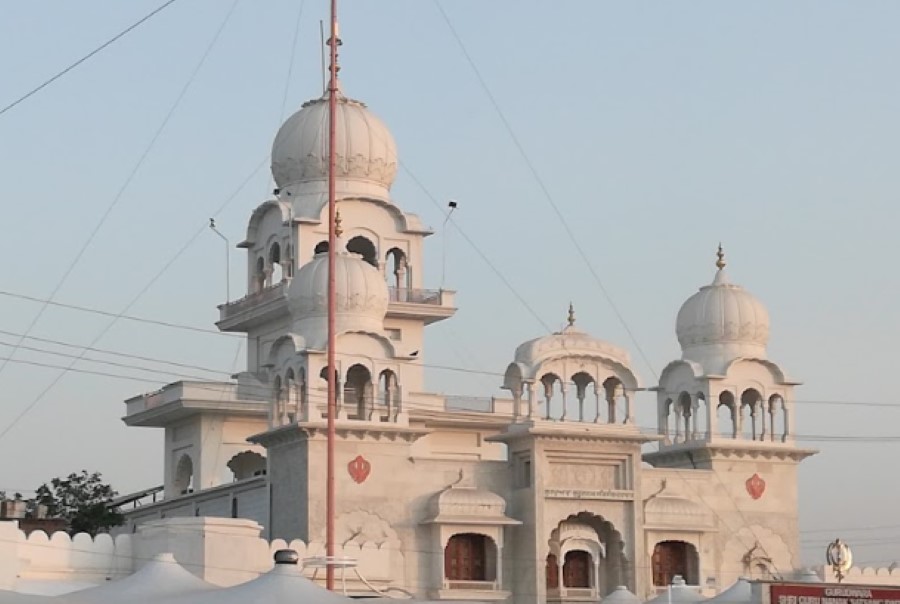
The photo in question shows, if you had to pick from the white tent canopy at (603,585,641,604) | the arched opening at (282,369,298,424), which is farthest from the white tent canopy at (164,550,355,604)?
the arched opening at (282,369,298,424)

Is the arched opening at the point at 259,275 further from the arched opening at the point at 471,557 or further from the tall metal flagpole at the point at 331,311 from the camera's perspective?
the tall metal flagpole at the point at 331,311

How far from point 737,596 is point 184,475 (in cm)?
2102

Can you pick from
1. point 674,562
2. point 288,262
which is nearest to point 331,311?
point 674,562

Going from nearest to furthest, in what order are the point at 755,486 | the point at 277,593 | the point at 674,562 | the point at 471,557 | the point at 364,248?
1. the point at 277,593
2. the point at 471,557
3. the point at 674,562
4. the point at 755,486
5. the point at 364,248

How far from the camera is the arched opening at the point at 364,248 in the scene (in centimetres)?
6150

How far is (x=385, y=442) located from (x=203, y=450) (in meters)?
9.51

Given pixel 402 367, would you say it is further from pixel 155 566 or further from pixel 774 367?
pixel 155 566

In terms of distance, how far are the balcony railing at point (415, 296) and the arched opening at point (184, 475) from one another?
7832 millimetres

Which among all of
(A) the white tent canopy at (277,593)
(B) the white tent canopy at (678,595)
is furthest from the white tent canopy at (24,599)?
(B) the white tent canopy at (678,595)

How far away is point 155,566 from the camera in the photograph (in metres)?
38.8

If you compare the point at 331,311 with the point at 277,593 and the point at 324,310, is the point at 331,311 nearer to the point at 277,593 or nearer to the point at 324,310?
the point at 324,310

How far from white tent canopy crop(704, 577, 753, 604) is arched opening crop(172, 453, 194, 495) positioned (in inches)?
763

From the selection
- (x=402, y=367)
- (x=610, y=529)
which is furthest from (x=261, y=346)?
(x=610, y=529)

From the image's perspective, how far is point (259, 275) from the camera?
62969 millimetres
